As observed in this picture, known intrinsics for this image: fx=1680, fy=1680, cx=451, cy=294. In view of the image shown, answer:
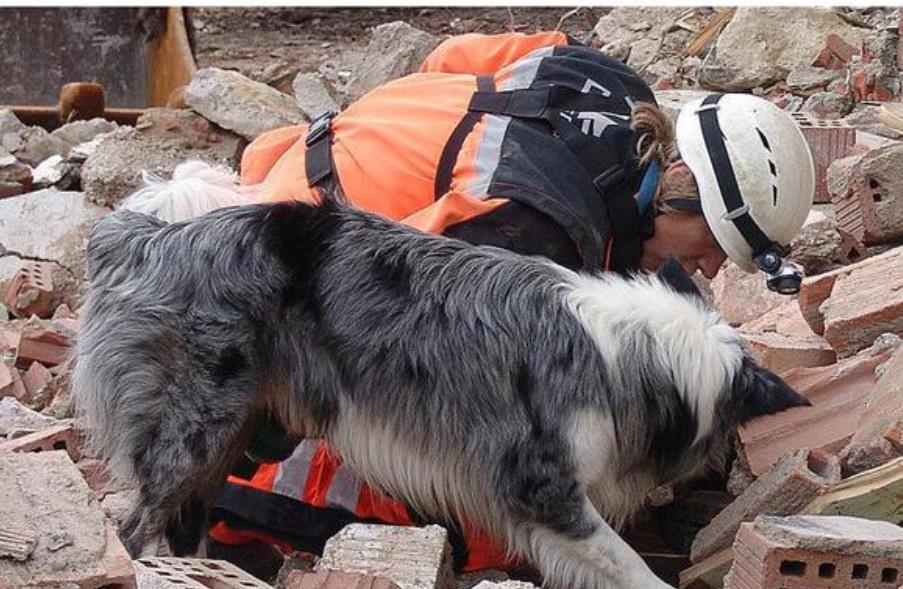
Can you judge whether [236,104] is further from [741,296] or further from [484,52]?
[741,296]

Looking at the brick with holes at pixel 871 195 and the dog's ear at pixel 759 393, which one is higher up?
the brick with holes at pixel 871 195

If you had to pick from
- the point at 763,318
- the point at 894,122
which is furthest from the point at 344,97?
the point at 763,318

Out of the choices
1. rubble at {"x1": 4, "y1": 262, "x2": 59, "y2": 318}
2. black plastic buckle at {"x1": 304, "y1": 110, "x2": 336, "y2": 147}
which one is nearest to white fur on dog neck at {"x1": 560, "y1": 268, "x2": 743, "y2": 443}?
black plastic buckle at {"x1": 304, "y1": 110, "x2": 336, "y2": 147}

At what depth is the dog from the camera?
511 cm

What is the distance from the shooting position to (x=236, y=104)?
983 cm

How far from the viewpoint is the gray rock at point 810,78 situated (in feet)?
30.1

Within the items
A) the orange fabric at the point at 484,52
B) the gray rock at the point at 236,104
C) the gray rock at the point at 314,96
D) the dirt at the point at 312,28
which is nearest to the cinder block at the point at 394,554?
the orange fabric at the point at 484,52

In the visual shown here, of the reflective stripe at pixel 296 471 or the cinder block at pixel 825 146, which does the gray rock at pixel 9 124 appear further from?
the reflective stripe at pixel 296 471

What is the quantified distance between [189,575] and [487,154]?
1818 mm

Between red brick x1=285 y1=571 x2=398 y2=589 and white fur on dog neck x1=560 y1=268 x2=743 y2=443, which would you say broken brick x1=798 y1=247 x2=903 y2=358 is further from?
red brick x1=285 y1=571 x2=398 y2=589

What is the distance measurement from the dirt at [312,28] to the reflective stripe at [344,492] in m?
9.18

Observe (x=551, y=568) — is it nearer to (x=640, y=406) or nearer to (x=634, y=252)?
(x=640, y=406)

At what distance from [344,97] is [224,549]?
537 centimetres

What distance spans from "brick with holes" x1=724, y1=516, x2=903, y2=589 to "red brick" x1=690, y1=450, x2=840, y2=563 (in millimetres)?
617
